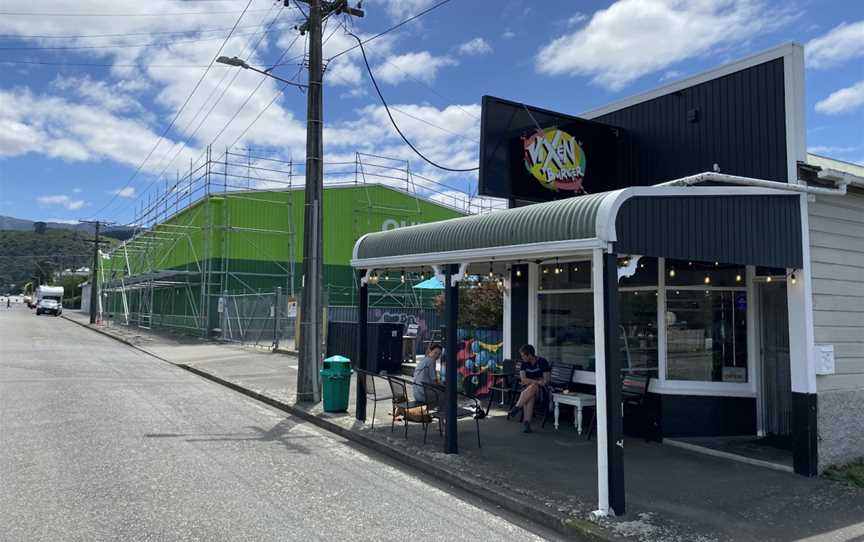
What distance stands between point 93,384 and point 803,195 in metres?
13.6

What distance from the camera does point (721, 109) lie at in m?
8.67

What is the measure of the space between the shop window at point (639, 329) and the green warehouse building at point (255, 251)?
16.7m

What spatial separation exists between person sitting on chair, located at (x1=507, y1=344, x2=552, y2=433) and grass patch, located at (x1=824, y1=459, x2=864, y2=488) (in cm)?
375

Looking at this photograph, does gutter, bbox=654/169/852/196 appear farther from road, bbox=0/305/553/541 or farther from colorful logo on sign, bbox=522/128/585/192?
road, bbox=0/305/553/541

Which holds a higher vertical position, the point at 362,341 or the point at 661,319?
the point at 661,319

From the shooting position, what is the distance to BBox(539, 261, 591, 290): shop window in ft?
33.3

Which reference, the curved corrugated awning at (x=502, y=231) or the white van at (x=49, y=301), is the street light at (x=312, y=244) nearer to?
the curved corrugated awning at (x=502, y=231)

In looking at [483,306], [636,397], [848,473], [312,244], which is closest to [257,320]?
[483,306]

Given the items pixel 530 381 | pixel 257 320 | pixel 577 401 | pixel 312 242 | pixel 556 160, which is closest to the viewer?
pixel 577 401

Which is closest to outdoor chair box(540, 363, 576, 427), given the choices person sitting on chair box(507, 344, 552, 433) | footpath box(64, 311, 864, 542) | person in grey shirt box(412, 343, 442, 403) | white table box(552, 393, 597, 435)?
person sitting on chair box(507, 344, 552, 433)

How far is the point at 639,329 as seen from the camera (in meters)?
9.36

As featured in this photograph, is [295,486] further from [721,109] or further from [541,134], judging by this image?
[721,109]

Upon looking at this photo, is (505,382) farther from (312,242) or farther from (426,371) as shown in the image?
(312,242)

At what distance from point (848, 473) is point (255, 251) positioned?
87.7 feet
